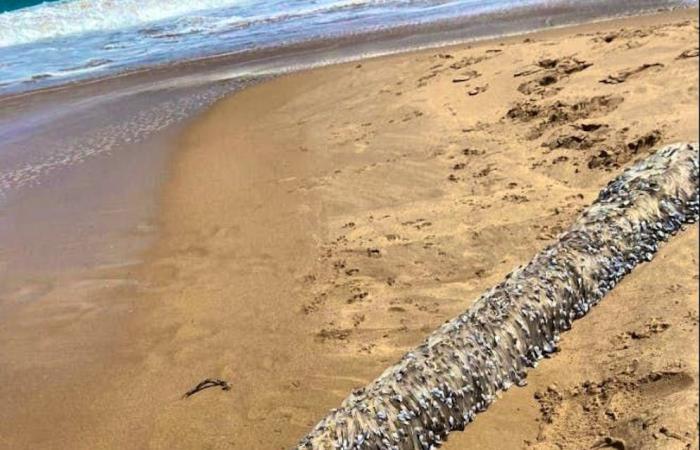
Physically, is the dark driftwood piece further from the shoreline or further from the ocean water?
the ocean water

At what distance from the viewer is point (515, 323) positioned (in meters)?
3.52

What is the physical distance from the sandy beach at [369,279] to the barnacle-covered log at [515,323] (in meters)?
0.11

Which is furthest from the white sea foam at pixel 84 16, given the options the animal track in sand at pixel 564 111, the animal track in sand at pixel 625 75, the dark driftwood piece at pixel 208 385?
the dark driftwood piece at pixel 208 385

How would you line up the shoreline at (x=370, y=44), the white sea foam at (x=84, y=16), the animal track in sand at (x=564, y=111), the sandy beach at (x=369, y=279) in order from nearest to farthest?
the sandy beach at (x=369, y=279) < the animal track in sand at (x=564, y=111) < the shoreline at (x=370, y=44) < the white sea foam at (x=84, y=16)

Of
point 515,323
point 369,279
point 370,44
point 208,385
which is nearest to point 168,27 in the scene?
point 370,44

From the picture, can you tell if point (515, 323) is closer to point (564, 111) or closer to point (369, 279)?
point (369, 279)

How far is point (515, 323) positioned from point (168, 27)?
52.8ft

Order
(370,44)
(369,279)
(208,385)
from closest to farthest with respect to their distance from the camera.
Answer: (208,385) → (369,279) → (370,44)

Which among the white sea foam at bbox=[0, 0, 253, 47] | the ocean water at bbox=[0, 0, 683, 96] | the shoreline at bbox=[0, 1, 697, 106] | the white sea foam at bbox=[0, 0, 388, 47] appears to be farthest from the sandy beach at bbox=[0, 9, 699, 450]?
the white sea foam at bbox=[0, 0, 253, 47]

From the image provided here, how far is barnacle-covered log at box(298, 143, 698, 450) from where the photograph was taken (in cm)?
314

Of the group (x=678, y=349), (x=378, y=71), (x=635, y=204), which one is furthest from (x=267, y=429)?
(x=378, y=71)

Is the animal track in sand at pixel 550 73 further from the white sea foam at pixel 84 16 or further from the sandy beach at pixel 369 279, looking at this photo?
the white sea foam at pixel 84 16

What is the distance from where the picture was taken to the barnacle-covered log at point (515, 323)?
3137 millimetres

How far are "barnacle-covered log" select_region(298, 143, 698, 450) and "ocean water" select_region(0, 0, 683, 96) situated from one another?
31.9 feet
